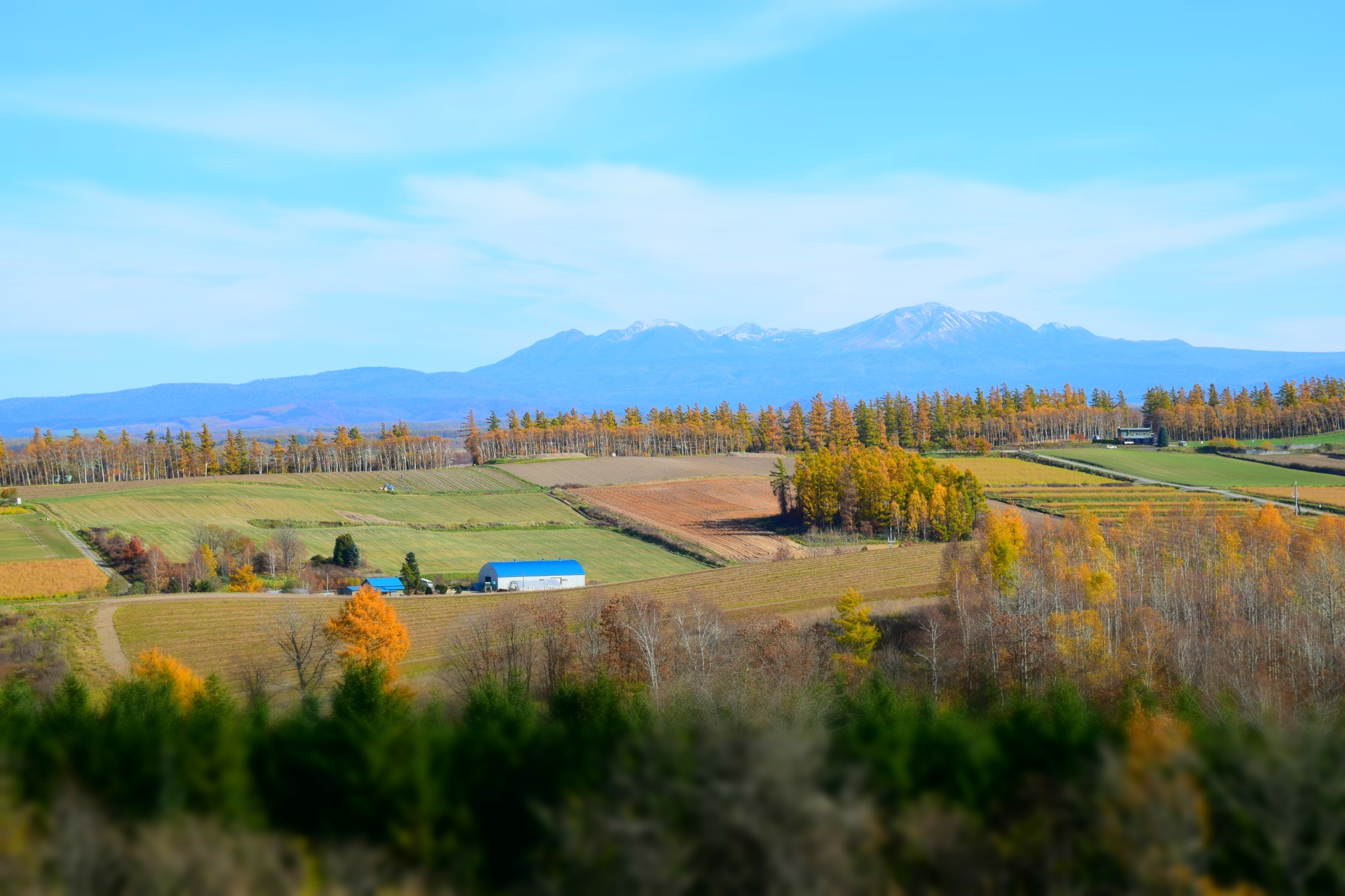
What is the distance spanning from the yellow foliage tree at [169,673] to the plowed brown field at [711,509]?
130ft

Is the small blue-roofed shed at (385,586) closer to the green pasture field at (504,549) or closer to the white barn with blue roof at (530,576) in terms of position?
the green pasture field at (504,549)

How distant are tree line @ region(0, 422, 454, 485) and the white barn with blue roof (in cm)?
6773

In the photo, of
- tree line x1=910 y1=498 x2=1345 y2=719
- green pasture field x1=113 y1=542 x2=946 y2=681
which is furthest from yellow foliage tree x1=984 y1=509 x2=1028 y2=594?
green pasture field x1=113 y1=542 x2=946 y2=681

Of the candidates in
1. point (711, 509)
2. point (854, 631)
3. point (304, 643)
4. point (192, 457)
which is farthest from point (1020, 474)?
point (192, 457)

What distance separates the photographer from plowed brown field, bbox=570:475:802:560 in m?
73.2

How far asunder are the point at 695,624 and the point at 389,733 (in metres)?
30.7

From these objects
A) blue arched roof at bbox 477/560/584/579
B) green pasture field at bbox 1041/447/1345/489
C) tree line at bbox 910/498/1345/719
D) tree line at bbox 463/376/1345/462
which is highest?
tree line at bbox 463/376/1345/462

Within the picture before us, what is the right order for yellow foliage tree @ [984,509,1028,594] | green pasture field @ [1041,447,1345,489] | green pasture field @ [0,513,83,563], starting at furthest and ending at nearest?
green pasture field @ [1041,447,1345,489] < green pasture field @ [0,513,83,563] < yellow foliage tree @ [984,509,1028,594]

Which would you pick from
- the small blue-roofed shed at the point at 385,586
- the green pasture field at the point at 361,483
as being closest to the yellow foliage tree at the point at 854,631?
the small blue-roofed shed at the point at 385,586

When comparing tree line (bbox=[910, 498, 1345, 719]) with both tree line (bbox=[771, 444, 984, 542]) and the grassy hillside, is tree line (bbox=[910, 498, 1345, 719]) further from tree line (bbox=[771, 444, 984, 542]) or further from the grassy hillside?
the grassy hillside

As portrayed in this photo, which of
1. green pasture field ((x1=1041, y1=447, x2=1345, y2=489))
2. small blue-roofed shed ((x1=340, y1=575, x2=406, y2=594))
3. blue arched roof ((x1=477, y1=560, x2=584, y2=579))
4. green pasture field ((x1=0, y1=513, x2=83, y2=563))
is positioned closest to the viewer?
green pasture field ((x1=0, y1=513, x2=83, y2=563))

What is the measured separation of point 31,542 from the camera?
57875 millimetres

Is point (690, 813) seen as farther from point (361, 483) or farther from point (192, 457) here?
point (192, 457)

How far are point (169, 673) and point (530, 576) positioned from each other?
30022 mm
